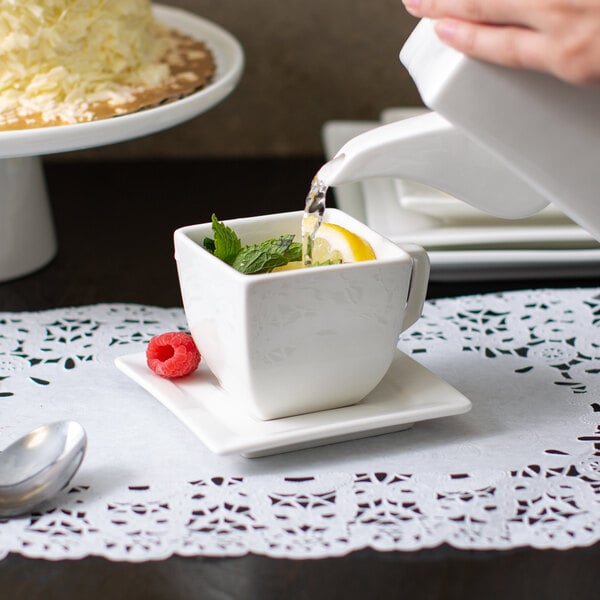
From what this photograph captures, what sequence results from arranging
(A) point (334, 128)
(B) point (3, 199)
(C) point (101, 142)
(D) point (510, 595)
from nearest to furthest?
(D) point (510, 595)
(C) point (101, 142)
(B) point (3, 199)
(A) point (334, 128)

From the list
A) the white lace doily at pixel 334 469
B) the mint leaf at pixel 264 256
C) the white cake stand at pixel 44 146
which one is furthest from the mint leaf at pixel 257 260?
the white cake stand at pixel 44 146

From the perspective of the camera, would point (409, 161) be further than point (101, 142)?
No

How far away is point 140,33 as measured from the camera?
997 mm

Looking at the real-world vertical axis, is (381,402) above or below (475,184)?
below

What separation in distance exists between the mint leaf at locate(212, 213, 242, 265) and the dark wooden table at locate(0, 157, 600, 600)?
0.22 metres

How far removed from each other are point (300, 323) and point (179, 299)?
0.33 meters

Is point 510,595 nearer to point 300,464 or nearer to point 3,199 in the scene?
point 300,464

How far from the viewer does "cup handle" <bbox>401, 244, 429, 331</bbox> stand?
2.30 feet

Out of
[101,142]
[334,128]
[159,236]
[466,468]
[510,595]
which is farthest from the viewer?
[334,128]

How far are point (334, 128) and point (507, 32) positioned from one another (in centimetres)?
73

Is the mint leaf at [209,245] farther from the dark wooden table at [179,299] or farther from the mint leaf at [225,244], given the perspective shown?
the dark wooden table at [179,299]

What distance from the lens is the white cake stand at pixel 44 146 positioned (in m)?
0.83

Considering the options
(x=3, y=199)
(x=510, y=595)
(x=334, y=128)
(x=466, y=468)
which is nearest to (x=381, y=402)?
(x=466, y=468)

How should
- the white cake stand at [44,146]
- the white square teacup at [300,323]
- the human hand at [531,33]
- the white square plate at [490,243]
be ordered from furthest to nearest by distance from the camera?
the white square plate at [490,243] → the white cake stand at [44,146] → the white square teacup at [300,323] → the human hand at [531,33]
